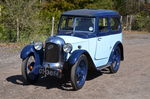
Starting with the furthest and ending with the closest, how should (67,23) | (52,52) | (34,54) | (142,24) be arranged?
1. (142,24)
2. (67,23)
3. (34,54)
4. (52,52)

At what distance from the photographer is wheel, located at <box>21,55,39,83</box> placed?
8.54 metres

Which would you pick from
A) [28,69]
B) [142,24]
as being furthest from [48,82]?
[142,24]

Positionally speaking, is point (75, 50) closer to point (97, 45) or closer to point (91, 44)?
point (91, 44)

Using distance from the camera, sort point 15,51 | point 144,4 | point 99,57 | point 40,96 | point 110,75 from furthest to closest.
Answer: point 144,4 → point 15,51 → point 110,75 → point 99,57 → point 40,96

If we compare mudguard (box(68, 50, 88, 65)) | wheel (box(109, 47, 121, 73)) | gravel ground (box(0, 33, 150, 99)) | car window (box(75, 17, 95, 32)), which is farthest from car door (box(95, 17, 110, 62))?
mudguard (box(68, 50, 88, 65))

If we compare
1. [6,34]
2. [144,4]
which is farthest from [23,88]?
[144,4]

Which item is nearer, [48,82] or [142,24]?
[48,82]

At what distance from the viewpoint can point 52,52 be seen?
834 cm

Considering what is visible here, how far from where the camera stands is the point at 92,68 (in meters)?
9.18

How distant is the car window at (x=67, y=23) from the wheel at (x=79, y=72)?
4.33 ft

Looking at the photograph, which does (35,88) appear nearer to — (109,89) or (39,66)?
(39,66)

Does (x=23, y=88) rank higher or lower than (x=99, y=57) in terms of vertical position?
lower

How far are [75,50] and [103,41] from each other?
4.69 feet

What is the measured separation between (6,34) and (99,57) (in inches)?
361
